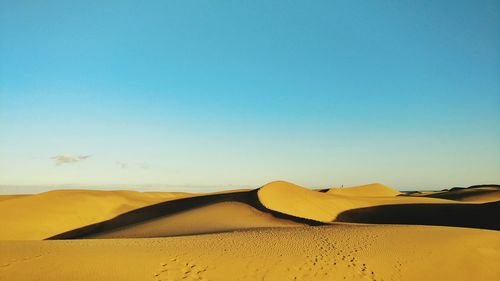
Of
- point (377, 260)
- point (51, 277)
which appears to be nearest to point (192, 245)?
point (51, 277)

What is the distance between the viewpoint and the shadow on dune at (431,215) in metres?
28.8

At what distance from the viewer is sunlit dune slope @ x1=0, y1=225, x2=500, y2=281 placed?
10391mm

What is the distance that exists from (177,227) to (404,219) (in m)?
22.1

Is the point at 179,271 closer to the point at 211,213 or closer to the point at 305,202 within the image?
the point at 211,213

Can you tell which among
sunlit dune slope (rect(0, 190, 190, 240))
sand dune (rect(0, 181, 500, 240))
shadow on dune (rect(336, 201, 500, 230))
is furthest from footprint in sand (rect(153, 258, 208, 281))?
shadow on dune (rect(336, 201, 500, 230))

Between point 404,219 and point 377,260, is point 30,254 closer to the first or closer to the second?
point 377,260

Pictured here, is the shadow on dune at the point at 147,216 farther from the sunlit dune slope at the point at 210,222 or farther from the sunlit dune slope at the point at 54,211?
the sunlit dune slope at the point at 54,211

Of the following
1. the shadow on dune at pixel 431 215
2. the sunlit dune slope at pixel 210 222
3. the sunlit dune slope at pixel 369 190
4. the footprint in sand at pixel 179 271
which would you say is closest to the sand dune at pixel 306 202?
the shadow on dune at pixel 431 215

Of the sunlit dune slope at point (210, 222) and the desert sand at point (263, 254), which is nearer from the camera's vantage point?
the desert sand at point (263, 254)

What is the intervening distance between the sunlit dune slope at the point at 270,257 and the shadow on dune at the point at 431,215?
15593 mm

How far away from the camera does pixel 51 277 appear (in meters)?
9.66

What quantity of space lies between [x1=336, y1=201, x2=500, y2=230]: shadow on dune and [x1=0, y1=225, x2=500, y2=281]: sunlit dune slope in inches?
614

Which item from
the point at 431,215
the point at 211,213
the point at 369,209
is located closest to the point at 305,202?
the point at 369,209

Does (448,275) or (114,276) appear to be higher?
(114,276)
